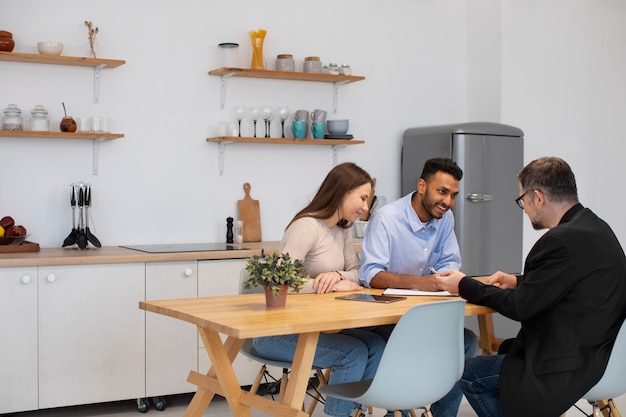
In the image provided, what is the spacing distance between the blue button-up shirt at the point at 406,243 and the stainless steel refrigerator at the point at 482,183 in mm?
1592

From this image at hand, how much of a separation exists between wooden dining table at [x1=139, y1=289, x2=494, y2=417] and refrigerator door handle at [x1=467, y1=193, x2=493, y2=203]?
243cm

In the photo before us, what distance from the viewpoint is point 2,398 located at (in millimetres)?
4320

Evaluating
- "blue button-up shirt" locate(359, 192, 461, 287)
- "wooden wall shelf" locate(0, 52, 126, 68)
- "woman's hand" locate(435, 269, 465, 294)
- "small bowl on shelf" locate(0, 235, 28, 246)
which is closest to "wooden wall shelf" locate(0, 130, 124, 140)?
"wooden wall shelf" locate(0, 52, 126, 68)

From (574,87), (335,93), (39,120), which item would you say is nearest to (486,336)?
(335,93)

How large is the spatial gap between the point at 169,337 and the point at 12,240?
3.25ft

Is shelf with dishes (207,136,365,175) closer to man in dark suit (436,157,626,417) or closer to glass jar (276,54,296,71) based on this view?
glass jar (276,54,296,71)

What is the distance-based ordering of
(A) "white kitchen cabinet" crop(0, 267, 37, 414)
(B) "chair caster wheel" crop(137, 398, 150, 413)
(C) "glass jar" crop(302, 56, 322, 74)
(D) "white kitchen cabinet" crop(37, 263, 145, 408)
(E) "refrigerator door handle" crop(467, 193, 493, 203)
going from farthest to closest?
(E) "refrigerator door handle" crop(467, 193, 493, 203) < (C) "glass jar" crop(302, 56, 322, 74) < (B) "chair caster wheel" crop(137, 398, 150, 413) < (D) "white kitchen cabinet" crop(37, 263, 145, 408) < (A) "white kitchen cabinet" crop(0, 267, 37, 414)

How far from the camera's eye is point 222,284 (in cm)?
486

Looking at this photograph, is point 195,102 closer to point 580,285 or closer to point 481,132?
point 481,132

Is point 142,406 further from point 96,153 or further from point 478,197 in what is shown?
point 478,197

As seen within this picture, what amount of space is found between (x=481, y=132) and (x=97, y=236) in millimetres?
2600

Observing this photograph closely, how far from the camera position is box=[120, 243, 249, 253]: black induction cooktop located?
4.84 m

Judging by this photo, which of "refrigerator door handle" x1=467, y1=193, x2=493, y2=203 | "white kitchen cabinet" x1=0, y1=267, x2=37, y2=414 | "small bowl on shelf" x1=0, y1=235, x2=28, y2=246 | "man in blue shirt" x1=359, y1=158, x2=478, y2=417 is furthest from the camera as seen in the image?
"refrigerator door handle" x1=467, y1=193, x2=493, y2=203

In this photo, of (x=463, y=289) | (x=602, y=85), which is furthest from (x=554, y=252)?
(x=602, y=85)
